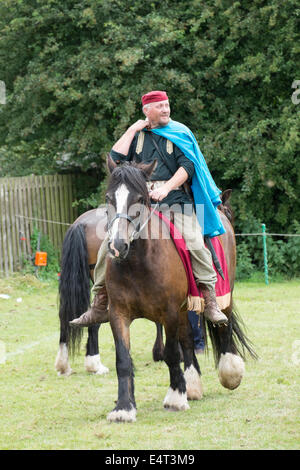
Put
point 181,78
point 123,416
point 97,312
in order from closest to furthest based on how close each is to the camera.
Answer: point 123,416, point 97,312, point 181,78

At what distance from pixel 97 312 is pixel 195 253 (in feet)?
3.31

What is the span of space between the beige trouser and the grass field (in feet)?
3.64

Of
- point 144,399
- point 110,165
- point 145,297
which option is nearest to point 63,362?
point 144,399

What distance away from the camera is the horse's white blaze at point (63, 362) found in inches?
327

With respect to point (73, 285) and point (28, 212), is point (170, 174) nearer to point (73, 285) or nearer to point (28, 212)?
point (73, 285)

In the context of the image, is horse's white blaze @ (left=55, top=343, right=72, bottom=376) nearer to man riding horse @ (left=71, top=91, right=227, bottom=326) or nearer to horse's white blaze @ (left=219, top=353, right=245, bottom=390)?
man riding horse @ (left=71, top=91, right=227, bottom=326)

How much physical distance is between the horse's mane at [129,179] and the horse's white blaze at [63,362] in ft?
10.2

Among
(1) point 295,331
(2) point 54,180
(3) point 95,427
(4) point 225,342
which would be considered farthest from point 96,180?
(3) point 95,427

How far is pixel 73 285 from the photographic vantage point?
8320 millimetres

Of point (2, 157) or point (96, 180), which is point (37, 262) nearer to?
point (96, 180)

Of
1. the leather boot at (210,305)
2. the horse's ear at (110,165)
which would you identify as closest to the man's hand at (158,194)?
the horse's ear at (110,165)

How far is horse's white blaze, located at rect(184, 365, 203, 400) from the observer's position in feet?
22.5

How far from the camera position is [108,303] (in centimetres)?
631

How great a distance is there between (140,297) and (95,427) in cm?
105
